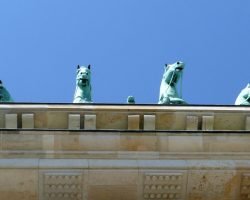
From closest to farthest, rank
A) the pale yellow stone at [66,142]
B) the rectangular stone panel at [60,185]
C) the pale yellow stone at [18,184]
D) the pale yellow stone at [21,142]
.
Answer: the pale yellow stone at [18,184], the rectangular stone panel at [60,185], the pale yellow stone at [21,142], the pale yellow stone at [66,142]

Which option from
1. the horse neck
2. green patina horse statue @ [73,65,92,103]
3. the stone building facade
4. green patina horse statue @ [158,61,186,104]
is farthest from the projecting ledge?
the horse neck

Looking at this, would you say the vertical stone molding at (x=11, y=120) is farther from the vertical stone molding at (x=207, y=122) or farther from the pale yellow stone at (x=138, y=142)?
the vertical stone molding at (x=207, y=122)

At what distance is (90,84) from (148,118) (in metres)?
2.98

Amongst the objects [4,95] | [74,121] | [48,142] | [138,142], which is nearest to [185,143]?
[138,142]

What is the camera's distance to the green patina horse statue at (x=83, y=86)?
20766mm

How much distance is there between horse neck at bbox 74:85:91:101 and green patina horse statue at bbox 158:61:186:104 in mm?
1848

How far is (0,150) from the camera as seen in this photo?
719 inches

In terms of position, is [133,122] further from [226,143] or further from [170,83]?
[170,83]

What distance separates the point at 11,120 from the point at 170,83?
4.48 m

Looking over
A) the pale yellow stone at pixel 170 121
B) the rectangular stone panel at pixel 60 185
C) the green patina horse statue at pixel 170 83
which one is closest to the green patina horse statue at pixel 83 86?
the green patina horse statue at pixel 170 83

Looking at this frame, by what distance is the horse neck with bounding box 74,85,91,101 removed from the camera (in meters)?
20.9

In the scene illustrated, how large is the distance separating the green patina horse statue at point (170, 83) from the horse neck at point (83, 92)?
185 cm

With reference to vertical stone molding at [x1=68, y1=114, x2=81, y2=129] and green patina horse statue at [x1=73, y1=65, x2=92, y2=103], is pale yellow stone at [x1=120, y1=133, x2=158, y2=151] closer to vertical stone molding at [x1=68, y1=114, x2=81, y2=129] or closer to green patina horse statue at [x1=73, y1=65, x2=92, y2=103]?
vertical stone molding at [x1=68, y1=114, x2=81, y2=129]

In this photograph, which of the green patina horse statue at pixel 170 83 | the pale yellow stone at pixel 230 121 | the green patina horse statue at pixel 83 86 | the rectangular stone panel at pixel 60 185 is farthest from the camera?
the green patina horse statue at pixel 83 86
